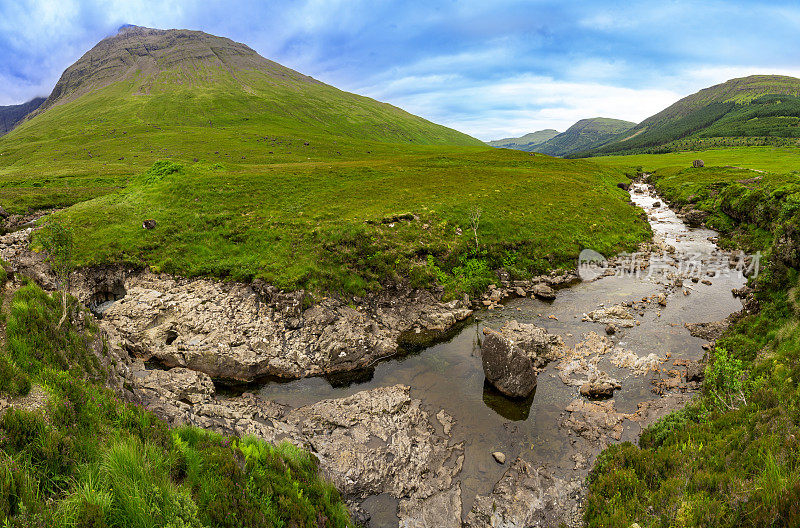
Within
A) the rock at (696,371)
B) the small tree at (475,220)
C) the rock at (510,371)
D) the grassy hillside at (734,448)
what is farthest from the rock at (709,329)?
the small tree at (475,220)

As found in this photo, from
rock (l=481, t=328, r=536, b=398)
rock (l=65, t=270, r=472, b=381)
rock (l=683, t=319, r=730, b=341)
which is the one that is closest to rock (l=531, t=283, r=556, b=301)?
rock (l=65, t=270, r=472, b=381)

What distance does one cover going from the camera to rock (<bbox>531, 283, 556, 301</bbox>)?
32.8m

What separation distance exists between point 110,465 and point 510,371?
18.8 meters

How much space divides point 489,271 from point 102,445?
3351 centimetres

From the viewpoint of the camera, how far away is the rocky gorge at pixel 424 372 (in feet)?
50.2

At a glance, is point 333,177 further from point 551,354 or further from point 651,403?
point 651,403

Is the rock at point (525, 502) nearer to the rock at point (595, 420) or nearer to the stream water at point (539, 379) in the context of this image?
the stream water at point (539, 379)

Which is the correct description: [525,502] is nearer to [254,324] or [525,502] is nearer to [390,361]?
[390,361]

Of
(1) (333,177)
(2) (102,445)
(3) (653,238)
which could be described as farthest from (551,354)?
(1) (333,177)

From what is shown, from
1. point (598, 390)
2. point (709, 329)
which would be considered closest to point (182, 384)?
point (598, 390)

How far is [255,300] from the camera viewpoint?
2812cm

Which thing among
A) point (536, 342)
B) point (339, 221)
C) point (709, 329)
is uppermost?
point (339, 221)

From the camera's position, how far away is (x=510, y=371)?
20.5 meters

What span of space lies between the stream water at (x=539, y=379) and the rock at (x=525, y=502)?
0.49 m
